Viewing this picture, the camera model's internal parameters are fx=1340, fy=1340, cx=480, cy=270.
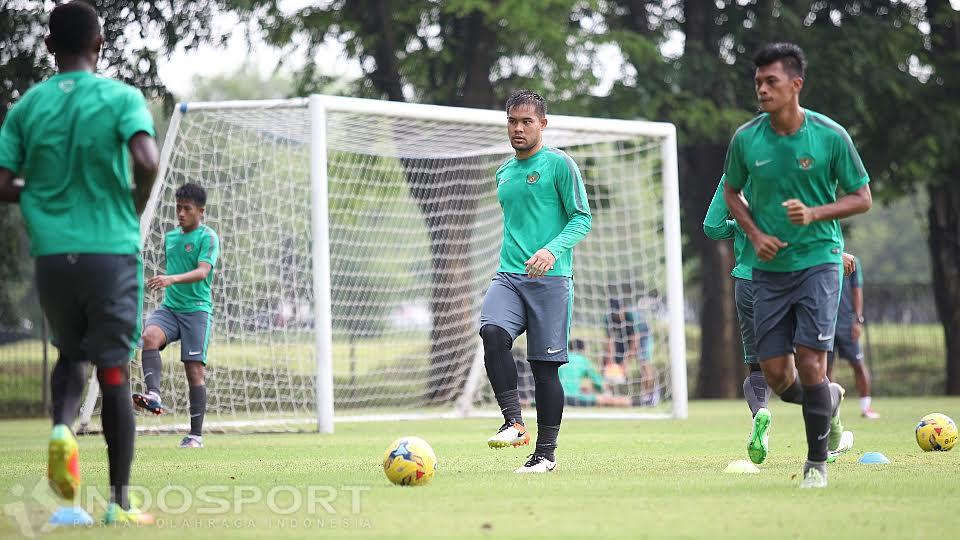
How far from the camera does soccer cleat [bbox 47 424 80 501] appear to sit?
5.23 meters

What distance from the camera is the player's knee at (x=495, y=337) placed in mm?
8039

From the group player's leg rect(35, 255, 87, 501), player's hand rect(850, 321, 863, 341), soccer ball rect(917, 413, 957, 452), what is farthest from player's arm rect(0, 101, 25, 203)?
player's hand rect(850, 321, 863, 341)

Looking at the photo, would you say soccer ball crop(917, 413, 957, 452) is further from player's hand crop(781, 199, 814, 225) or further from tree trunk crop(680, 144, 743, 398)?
tree trunk crop(680, 144, 743, 398)

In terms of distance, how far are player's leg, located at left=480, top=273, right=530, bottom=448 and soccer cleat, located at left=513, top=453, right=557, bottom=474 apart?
13 centimetres

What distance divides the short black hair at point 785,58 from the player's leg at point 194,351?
20.7 feet

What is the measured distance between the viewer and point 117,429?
5684 mm

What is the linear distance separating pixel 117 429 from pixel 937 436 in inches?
244

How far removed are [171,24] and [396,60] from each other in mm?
3918

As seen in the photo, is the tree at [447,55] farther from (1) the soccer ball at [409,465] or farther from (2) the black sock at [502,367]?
(1) the soccer ball at [409,465]

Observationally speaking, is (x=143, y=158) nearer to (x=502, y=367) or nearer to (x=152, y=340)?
(x=502, y=367)

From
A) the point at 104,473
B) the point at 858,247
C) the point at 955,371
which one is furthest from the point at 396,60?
the point at 858,247

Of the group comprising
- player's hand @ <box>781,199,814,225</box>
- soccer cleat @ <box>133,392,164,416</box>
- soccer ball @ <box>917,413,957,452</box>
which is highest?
player's hand @ <box>781,199,814,225</box>

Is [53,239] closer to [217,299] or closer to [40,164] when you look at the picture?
[40,164]

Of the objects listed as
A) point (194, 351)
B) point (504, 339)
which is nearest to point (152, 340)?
point (194, 351)
